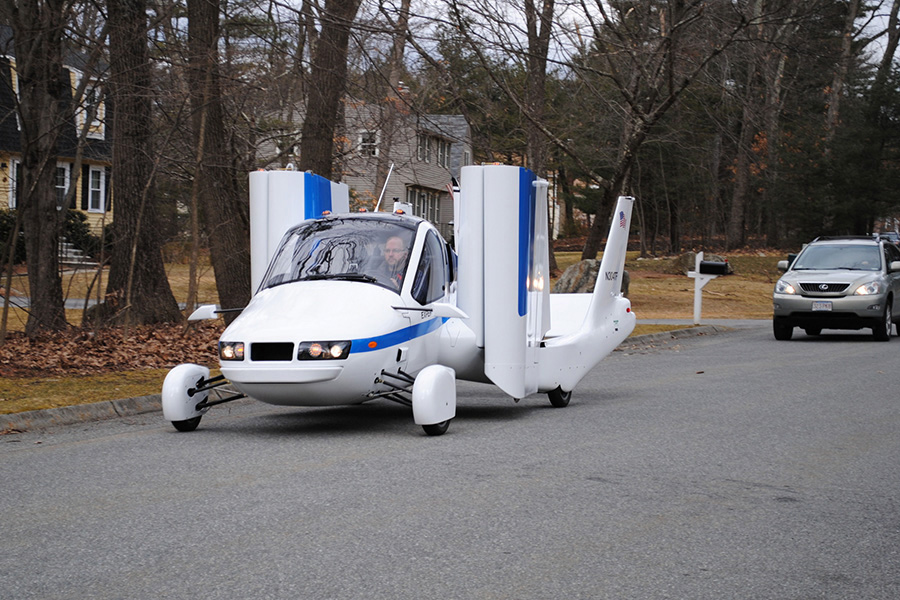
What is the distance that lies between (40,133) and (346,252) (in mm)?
8891

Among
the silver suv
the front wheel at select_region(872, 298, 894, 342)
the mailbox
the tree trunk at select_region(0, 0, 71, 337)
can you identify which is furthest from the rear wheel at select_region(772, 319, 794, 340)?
the tree trunk at select_region(0, 0, 71, 337)

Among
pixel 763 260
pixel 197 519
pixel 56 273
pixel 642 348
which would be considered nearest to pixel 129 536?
pixel 197 519

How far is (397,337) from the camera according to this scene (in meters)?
9.75

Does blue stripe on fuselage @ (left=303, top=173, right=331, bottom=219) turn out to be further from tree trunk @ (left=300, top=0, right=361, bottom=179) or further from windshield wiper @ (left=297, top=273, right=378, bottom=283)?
tree trunk @ (left=300, top=0, right=361, bottom=179)

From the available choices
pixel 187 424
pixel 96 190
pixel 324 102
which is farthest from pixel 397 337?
pixel 96 190

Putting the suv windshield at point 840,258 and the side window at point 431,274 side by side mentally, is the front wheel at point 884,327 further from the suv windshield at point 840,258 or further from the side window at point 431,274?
the side window at point 431,274

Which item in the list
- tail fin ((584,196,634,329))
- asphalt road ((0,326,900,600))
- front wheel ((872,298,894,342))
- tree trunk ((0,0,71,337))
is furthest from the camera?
front wheel ((872,298,894,342))

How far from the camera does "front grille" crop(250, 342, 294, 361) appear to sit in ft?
29.5

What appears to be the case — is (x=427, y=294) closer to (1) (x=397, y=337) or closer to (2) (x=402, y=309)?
(2) (x=402, y=309)

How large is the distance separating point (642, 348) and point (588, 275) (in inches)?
340

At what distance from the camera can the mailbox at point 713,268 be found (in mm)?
24389

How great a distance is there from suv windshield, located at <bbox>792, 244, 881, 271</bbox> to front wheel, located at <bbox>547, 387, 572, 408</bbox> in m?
11.8

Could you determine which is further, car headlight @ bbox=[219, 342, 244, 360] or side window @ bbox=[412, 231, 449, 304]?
side window @ bbox=[412, 231, 449, 304]

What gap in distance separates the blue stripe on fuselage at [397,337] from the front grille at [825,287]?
12.4 metres
